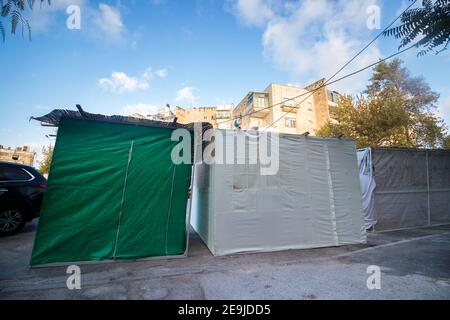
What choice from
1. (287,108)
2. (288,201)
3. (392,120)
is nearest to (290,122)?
(287,108)

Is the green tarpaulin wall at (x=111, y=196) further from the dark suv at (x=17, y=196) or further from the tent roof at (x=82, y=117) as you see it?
the dark suv at (x=17, y=196)

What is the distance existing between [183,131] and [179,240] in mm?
2348

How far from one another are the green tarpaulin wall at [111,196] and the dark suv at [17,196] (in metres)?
2.66

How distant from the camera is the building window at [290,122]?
928 inches

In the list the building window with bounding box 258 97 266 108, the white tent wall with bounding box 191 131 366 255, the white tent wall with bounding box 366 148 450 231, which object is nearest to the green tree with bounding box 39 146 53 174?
the building window with bounding box 258 97 266 108

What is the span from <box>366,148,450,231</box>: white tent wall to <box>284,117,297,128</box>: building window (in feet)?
53.3

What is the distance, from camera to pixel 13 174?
214 inches

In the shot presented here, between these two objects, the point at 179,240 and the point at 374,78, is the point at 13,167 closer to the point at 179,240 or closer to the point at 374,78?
the point at 179,240

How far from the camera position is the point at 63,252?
375 centimetres

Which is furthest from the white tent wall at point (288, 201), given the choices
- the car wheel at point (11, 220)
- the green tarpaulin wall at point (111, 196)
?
the car wheel at point (11, 220)

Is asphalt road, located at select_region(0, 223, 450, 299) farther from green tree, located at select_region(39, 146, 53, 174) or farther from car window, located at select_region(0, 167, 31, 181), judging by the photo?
green tree, located at select_region(39, 146, 53, 174)

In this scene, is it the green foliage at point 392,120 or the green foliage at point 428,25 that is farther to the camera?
the green foliage at point 392,120

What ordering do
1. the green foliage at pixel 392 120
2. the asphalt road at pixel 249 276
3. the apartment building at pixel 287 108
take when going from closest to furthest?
the asphalt road at pixel 249 276 < the green foliage at pixel 392 120 < the apartment building at pixel 287 108
